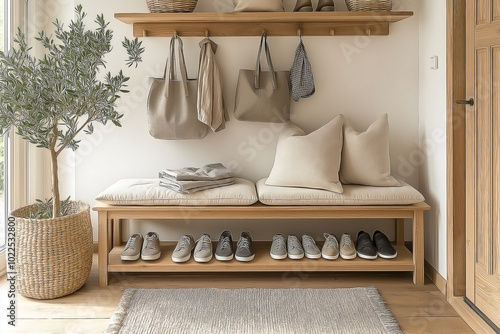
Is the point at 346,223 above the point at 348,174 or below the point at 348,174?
below

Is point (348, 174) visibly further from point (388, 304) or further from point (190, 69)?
point (190, 69)

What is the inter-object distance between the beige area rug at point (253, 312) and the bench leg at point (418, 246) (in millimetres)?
301

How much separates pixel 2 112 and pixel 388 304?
2073 millimetres

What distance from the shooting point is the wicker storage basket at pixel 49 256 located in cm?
264

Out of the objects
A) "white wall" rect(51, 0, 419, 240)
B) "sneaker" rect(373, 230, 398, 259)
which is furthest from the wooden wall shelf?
"sneaker" rect(373, 230, 398, 259)

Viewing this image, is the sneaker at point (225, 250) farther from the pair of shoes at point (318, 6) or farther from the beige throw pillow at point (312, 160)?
the pair of shoes at point (318, 6)

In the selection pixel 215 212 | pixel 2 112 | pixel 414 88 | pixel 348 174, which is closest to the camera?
pixel 2 112

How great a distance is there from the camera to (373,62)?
336 centimetres

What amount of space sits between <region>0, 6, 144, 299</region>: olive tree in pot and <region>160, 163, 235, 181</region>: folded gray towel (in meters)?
0.46

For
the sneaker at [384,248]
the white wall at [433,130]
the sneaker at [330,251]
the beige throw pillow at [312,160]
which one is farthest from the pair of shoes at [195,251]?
the white wall at [433,130]

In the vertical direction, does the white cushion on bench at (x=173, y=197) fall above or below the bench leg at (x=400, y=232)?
above

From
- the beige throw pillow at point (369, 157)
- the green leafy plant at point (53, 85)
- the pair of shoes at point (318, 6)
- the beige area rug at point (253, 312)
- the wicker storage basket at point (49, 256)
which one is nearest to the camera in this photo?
the beige area rug at point (253, 312)

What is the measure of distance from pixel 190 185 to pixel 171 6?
1065mm

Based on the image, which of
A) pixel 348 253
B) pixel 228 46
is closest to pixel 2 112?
pixel 228 46
